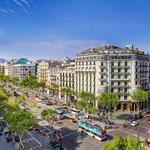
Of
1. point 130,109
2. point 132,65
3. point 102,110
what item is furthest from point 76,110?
point 132,65

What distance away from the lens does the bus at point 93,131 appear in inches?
2753

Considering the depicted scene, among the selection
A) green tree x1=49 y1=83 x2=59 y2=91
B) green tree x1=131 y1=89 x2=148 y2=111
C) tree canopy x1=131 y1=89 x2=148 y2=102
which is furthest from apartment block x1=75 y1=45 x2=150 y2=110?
green tree x1=49 y1=83 x2=59 y2=91

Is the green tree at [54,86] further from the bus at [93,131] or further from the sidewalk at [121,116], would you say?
the bus at [93,131]

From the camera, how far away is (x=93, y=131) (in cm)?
7244

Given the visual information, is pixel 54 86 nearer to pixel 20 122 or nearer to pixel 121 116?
pixel 121 116

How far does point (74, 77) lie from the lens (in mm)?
129500

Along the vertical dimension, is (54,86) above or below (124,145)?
above

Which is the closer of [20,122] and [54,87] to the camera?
[20,122]

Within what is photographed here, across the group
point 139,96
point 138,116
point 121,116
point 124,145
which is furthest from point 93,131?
point 139,96

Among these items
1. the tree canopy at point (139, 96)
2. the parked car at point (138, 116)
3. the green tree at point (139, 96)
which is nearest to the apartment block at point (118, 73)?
the green tree at point (139, 96)

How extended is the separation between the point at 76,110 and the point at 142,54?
35728 millimetres

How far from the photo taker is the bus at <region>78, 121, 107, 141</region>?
229 feet

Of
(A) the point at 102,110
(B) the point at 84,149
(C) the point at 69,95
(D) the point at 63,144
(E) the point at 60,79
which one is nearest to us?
(B) the point at 84,149

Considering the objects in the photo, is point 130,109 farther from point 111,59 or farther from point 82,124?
point 82,124
